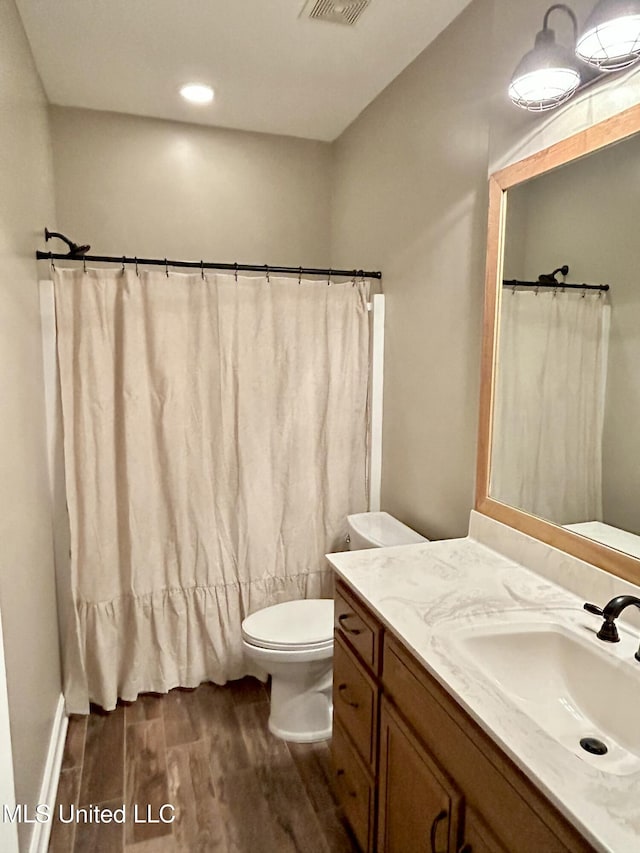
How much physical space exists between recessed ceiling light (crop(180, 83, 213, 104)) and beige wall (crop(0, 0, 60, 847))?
0.62 meters

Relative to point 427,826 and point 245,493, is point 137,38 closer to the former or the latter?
point 245,493

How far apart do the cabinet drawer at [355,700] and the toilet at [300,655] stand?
12.3 inches

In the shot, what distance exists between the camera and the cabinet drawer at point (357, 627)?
1.38 m

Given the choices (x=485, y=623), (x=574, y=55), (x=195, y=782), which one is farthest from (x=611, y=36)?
(x=195, y=782)

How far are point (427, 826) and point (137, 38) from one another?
2.67 metres

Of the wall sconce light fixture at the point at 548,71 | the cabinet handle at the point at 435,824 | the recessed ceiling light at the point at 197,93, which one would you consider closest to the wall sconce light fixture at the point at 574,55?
the wall sconce light fixture at the point at 548,71

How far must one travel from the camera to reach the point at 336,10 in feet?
6.08

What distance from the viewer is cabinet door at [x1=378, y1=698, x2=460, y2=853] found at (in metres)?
1.06

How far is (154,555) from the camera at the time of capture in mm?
2320

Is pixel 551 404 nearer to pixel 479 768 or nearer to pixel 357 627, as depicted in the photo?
pixel 357 627

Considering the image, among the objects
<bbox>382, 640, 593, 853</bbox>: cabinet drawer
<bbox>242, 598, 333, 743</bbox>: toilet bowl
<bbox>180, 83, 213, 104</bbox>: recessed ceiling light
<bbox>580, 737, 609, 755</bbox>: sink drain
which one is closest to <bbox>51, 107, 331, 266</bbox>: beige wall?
<bbox>180, 83, 213, 104</bbox>: recessed ceiling light

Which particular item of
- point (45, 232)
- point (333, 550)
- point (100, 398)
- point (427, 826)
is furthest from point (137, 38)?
point (427, 826)

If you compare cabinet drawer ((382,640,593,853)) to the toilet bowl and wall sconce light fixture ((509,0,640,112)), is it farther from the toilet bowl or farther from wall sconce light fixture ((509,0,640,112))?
wall sconce light fixture ((509,0,640,112))

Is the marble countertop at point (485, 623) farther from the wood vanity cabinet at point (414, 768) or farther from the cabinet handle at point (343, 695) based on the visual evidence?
the cabinet handle at point (343, 695)
